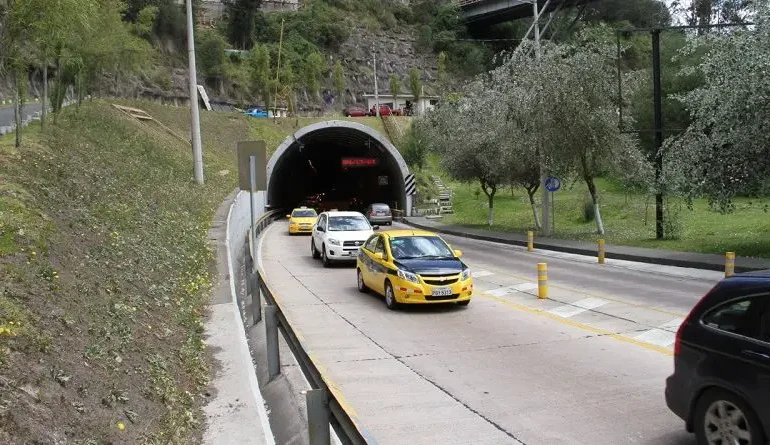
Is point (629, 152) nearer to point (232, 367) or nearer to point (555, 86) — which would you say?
point (555, 86)

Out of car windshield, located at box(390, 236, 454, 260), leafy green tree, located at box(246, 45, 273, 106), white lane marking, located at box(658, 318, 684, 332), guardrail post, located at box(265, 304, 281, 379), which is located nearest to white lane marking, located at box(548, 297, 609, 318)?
white lane marking, located at box(658, 318, 684, 332)

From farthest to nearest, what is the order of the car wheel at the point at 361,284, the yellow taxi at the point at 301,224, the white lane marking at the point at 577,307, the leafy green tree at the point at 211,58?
the leafy green tree at the point at 211,58, the yellow taxi at the point at 301,224, the car wheel at the point at 361,284, the white lane marking at the point at 577,307

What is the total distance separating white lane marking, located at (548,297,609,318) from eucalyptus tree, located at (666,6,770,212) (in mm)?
7012

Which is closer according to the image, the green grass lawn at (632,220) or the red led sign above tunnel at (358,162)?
the green grass lawn at (632,220)

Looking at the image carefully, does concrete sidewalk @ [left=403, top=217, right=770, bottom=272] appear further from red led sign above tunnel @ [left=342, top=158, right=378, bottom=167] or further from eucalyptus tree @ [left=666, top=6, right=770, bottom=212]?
red led sign above tunnel @ [left=342, top=158, right=378, bottom=167]

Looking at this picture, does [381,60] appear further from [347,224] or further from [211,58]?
[347,224]

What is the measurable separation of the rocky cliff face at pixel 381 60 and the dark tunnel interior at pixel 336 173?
77.6 ft

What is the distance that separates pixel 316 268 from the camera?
20.6 m

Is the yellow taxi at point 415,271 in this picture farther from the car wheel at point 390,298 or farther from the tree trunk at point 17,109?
the tree trunk at point 17,109

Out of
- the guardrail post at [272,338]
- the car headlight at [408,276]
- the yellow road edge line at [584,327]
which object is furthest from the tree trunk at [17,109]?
the yellow road edge line at [584,327]

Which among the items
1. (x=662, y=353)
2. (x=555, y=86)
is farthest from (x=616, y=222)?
Answer: (x=662, y=353)

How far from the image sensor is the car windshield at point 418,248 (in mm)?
13844

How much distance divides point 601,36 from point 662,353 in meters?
20.4

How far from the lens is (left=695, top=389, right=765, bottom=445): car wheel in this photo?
4.77 metres
